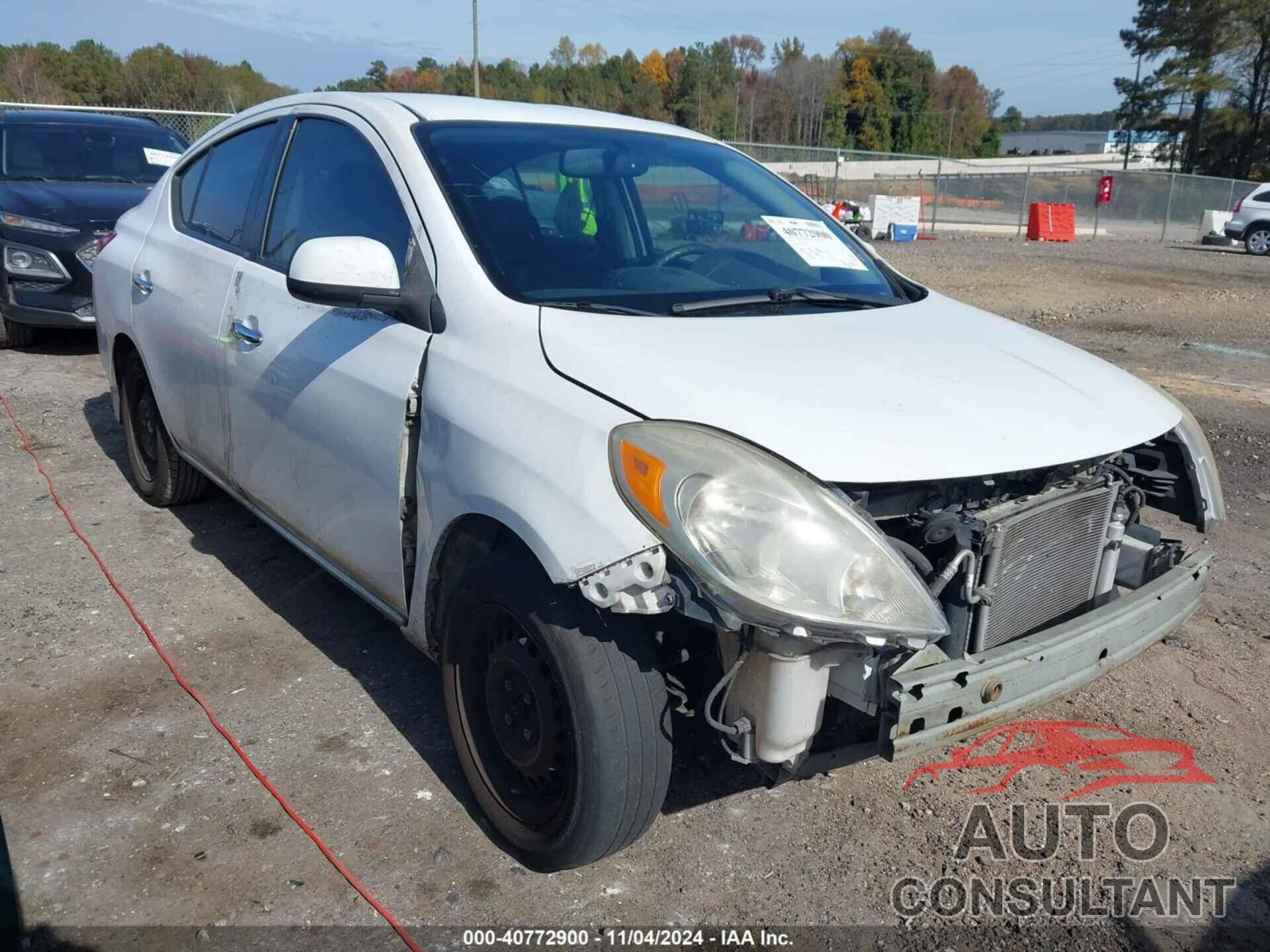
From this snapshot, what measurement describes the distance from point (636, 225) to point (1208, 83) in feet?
196

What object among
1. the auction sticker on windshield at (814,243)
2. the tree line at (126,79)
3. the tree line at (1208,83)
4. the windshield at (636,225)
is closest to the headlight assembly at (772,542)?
the windshield at (636,225)

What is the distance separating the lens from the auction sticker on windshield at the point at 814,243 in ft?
10.8

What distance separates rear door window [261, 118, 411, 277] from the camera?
293 cm

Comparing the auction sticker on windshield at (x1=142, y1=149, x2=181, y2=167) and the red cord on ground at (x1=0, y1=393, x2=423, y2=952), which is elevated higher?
the auction sticker on windshield at (x1=142, y1=149, x2=181, y2=167)

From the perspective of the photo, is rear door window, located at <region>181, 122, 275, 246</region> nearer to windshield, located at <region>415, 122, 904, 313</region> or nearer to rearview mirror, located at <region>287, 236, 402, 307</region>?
windshield, located at <region>415, 122, 904, 313</region>

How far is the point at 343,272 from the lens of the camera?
2633mm

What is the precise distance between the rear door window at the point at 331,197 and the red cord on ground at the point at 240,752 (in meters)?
1.41

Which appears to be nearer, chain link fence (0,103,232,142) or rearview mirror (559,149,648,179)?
rearview mirror (559,149,648,179)

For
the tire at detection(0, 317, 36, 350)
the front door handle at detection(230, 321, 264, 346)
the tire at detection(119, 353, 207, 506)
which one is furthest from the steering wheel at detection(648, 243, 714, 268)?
the tire at detection(0, 317, 36, 350)

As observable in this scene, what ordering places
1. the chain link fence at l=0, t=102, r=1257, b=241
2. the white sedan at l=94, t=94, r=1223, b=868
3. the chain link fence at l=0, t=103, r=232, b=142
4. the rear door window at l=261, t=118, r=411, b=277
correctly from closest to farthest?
1. the white sedan at l=94, t=94, r=1223, b=868
2. the rear door window at l=261, t=118, r=411, b=277
3. the chain link fence at l=0, t=103, r=232, b=142
4. the chain link fence at l=0, t=102, r=1257, b=241

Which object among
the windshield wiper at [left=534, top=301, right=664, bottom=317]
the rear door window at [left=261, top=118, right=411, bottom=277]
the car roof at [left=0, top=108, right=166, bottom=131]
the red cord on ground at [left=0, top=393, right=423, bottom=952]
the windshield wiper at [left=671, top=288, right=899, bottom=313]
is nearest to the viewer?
the red cord on ground at [left=0, top=393, right=423, bottom=952]

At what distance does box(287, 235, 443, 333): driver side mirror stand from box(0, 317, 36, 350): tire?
6.73 metres

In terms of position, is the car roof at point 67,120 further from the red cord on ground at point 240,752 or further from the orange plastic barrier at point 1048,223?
the orange plastic barrier at point 1048,223

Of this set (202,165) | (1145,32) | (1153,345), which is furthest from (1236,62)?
(202,165)
